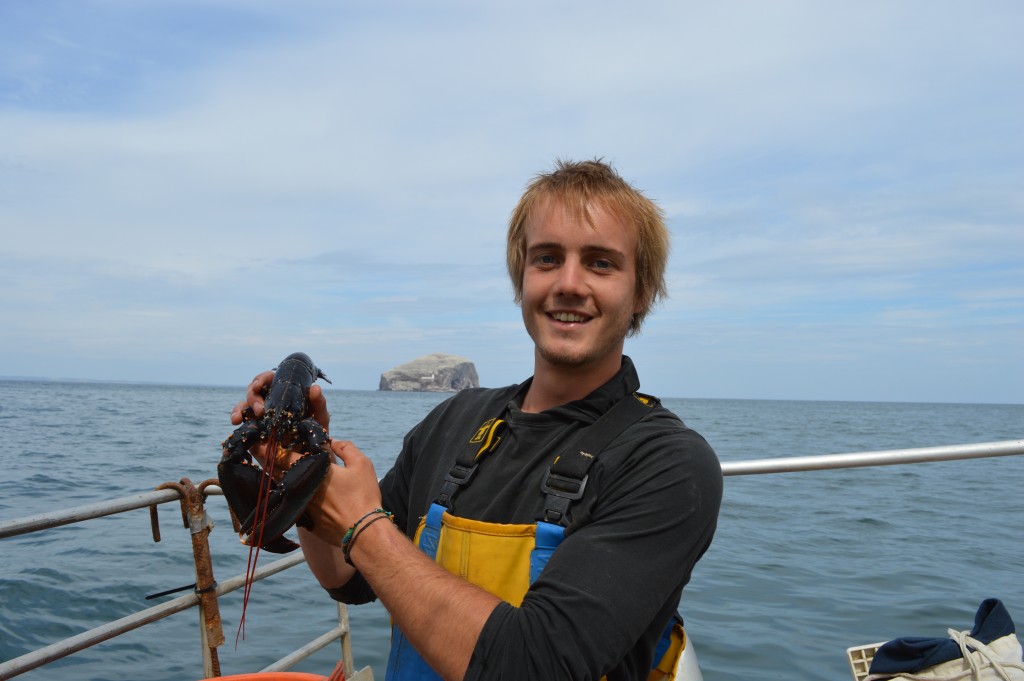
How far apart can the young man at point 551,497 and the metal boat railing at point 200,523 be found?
97 cm

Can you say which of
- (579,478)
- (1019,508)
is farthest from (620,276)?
(1019,508)

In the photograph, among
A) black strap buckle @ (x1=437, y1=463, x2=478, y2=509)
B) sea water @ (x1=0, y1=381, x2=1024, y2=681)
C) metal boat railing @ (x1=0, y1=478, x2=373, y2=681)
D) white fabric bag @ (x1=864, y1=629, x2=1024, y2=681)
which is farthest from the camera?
sea water @ (x1=0, y1=381, x2=1024, y2=681)

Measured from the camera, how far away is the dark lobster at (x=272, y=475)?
173 cm

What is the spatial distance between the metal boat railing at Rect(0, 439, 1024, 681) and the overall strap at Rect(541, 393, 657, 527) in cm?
164

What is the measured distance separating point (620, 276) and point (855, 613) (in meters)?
7.02

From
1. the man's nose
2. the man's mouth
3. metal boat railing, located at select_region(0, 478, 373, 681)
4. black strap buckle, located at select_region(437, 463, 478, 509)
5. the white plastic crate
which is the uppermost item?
the man's nose

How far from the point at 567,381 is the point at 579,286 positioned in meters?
0.28

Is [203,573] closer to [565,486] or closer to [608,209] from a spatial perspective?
[565,486]

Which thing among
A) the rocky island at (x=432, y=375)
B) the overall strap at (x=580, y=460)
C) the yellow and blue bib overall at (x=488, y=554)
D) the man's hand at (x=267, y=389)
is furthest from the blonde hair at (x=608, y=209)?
the rocky island at (x=432, y=375)

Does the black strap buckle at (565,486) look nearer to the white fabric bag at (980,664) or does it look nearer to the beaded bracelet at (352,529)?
the beaded bracelet at (352,529)

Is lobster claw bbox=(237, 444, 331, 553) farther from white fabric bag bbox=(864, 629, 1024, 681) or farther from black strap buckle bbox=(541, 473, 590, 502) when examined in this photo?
white fabric bag bbox=(864, 629, 1024, 681)

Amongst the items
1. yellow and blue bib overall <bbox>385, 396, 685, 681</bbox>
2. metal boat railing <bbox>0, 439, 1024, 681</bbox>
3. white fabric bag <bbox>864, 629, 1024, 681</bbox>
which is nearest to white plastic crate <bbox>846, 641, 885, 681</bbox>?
white fabric bag <bbox>864, 629, 1024, 681</bbox>

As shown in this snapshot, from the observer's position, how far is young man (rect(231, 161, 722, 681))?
4.75ft

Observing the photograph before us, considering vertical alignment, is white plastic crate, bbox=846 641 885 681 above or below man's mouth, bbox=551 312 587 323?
below
